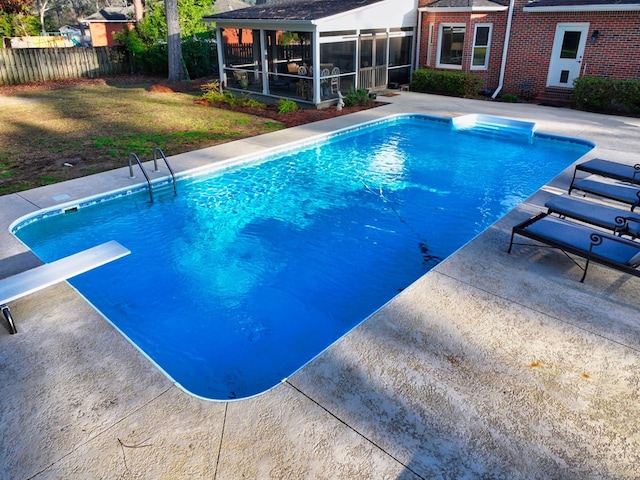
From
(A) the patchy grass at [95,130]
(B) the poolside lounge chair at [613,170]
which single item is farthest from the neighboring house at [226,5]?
(B) the poolside lounge chair at [613,170]

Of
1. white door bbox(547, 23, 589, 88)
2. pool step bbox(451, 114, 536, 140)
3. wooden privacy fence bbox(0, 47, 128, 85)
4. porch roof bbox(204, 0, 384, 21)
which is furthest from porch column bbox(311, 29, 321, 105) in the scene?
wooden privacy fence bbox(0, 47, 128, 85)

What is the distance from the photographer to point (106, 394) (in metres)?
3.45

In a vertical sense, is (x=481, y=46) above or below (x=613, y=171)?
above

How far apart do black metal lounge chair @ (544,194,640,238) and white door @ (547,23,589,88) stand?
1071 cm

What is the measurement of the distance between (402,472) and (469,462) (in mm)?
449

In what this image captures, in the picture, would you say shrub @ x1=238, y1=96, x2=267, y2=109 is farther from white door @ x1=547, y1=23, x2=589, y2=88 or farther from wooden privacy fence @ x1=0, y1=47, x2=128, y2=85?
wooden privacy fence @ x1=0, y1=47, x2=128, y2=85

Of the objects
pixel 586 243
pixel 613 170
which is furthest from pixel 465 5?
pixel 586 243

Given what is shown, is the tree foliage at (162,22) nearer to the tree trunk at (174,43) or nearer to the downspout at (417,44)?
the tree trunk at (174,43)

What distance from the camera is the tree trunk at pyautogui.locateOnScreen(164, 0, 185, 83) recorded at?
1828cm

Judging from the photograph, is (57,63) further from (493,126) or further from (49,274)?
(49,274)

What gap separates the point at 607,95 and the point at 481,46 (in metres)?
4.85

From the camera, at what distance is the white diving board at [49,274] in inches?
165

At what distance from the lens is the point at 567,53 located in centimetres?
1434

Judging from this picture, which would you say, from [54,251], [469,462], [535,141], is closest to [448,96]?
[535,141]
